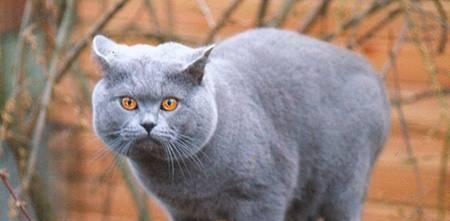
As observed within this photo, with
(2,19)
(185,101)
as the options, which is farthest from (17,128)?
(185,101)

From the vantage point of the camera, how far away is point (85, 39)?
2.40m

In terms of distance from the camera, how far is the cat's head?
1692 mm

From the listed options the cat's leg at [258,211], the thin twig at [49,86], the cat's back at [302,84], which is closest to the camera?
the cat's leg at [258,211]

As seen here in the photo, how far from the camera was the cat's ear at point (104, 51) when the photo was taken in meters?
1.74

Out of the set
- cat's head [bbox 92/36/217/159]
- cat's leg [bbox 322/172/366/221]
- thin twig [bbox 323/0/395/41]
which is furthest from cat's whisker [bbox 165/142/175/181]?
thin twig [bbox 323/0/395/41]

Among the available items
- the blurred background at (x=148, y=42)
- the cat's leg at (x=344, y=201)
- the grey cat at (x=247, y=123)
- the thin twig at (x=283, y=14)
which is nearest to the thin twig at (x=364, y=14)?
the blurred background at (x=148, y=42)

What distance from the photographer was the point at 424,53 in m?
1.90

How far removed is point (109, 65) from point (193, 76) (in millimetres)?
176

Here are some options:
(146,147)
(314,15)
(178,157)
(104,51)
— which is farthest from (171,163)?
(314,15)

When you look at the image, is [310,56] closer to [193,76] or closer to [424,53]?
[424,53]

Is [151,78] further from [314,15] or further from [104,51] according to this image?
[314,15]

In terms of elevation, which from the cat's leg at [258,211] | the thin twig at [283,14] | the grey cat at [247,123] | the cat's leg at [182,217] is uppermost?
the thin twig at [283,14]

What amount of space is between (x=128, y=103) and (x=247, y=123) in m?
0.37

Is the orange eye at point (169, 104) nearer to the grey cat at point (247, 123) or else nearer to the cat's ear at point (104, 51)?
the grey cat at point (247, 123)
